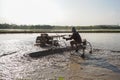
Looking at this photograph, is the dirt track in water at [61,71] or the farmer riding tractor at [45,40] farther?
the farmer riding tractor at [45,40]

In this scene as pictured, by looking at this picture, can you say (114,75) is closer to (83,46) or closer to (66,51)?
(83,46)

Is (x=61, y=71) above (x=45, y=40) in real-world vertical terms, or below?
below

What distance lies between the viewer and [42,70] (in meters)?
9.45

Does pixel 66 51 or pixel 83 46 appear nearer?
pixel 83 46

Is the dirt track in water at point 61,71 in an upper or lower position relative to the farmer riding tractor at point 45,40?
lower

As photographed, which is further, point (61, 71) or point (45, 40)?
point (45, 40)

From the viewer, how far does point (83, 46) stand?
13344 millimetres

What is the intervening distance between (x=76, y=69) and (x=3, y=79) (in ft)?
11.4

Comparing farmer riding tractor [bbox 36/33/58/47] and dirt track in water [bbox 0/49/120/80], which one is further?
farmer riding tractor [bbox 36/33/58/47]

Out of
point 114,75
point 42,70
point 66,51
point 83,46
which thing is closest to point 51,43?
point 66,51

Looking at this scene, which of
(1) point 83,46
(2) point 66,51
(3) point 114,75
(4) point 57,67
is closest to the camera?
(3) point 114,75

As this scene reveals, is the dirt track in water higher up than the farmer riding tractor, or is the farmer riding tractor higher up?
the farmer riding tractor

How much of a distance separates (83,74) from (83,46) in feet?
15.4

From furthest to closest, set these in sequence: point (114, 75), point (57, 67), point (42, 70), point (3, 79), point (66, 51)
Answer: point (66, 51)
point (57, 67)
point (42, 70)
point (114, 75)
point (3, 79)
